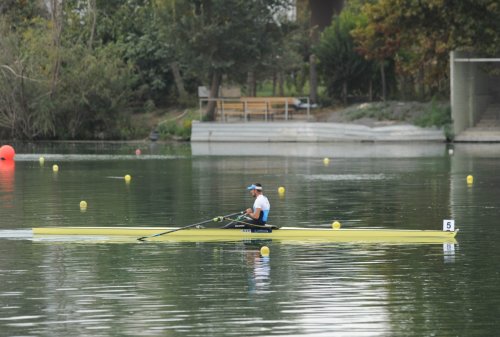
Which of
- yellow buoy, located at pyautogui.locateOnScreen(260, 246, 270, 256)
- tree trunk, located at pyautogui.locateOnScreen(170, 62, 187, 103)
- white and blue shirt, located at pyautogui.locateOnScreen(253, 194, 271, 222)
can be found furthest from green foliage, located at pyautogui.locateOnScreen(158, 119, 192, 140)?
yellow buoy, located at pyautogui.locateOnScreen(260, 246, 270, 256)

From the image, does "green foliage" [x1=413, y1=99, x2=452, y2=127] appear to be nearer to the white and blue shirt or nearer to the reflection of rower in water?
the reflection of rower in water

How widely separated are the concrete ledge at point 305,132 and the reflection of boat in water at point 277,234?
38182mm

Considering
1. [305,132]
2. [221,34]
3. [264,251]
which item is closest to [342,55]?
[305,132]

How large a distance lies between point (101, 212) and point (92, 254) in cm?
819

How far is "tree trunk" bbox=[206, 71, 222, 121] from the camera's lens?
70750 millimetres

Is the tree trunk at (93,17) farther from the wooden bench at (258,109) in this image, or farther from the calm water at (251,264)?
the calm water at (251,264)

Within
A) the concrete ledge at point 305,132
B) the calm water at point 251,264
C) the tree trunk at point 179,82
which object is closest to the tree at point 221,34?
the concrete ledge at point 305,132

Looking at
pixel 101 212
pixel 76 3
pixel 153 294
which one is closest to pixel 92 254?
pixel 153 294

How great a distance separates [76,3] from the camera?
7756 centimetres

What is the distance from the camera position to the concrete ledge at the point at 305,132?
65.5 metres

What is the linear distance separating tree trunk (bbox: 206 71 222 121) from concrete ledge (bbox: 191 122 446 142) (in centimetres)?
170

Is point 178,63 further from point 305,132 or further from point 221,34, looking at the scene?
point 305,132

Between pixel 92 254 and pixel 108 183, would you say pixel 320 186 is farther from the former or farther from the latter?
pixel 92 254

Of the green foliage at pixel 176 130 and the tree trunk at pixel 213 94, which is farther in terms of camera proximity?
the tree trunk at pixel 213 94
